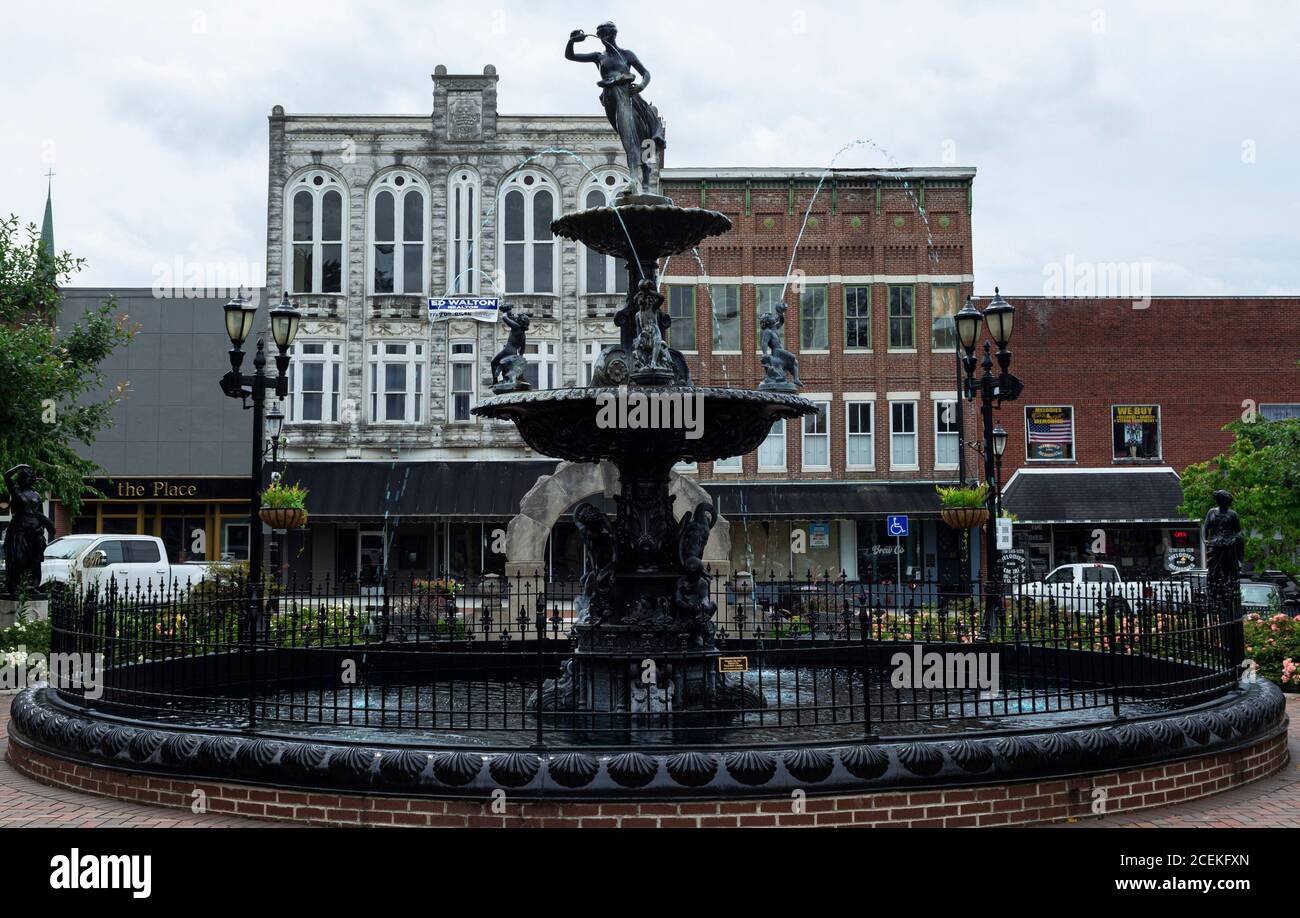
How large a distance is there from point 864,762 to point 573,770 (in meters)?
1.80

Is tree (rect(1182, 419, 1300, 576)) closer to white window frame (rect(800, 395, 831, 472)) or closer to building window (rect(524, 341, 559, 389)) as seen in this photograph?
white window frame (rect(800, 395, 831, 472))

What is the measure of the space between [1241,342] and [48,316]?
3292 centimetres

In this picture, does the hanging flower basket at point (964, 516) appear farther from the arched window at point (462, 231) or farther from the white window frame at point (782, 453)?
the arched window at point (462, 231)

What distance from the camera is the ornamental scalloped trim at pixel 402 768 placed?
726 centimetres

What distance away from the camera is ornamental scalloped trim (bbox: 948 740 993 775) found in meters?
7.39

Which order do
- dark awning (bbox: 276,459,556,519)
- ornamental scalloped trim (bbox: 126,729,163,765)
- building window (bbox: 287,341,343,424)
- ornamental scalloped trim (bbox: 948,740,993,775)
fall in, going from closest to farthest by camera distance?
ornamental scalloped trim (bbox: 948,740,993,775)
ornamental scalloped trim (bbox: 126,729,163,765)
dark awning (bbox: 276,459,556,519)
building window (bbox: 287,341,343,424)

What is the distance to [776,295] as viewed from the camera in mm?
34969

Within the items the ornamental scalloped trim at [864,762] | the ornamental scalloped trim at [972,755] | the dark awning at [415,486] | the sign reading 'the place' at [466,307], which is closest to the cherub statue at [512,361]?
the ornamental scalloped trim at [864,762]

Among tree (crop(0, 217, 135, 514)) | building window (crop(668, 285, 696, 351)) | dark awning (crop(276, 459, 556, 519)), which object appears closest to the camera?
tree (crop(0, 217, 135, 514))

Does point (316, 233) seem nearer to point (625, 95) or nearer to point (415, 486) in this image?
point (415, 486)

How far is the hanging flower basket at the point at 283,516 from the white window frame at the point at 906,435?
21758 mm

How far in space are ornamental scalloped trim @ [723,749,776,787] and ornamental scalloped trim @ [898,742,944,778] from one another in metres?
0.84

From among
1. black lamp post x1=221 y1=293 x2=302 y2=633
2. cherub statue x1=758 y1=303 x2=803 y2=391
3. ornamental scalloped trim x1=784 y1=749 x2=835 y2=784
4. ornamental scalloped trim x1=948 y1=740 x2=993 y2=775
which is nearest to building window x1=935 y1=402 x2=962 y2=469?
black lamp post x1=221 y1=293 x2=302 y2=633
